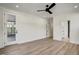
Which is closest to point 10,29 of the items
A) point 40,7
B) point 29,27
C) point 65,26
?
point 29,27

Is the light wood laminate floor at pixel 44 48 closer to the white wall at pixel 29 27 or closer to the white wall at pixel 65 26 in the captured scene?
the white wall at pixel 65 26

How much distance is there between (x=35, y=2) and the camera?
2.73m

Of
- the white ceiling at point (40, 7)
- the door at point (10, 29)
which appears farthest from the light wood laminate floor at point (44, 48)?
the white ceiling at point (40, 7)

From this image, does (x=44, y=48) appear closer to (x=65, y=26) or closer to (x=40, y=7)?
(x=65, y=26)

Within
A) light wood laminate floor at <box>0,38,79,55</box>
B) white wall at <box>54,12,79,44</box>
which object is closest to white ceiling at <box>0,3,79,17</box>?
white wall at <box>54,12,79,44</box>

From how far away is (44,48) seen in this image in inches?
122

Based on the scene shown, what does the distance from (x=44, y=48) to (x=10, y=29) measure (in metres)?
1.20

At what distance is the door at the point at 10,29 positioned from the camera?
3020 millimetres

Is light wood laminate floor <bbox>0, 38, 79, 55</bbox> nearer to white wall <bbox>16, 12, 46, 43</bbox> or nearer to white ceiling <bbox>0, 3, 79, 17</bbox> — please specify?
white wall <bbox>16, 12, 46, 43</bbox>

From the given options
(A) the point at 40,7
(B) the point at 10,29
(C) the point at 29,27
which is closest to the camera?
(A) the point at 40,7

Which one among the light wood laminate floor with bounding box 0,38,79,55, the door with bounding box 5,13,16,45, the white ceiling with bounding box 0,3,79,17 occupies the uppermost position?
the white ceiling with bounding box 0,3,79,17

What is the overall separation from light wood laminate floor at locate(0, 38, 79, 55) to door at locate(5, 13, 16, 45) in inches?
7.6

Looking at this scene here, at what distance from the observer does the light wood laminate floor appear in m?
2.87

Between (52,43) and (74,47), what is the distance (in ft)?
2.23
